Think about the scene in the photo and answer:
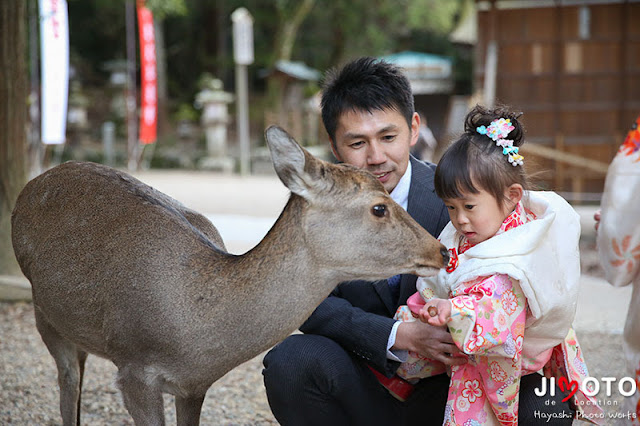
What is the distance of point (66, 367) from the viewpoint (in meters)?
3.64

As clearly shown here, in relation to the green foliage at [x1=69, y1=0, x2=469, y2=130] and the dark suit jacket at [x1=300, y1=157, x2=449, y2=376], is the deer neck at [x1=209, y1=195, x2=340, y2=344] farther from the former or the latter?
the green foliage at [x1=69, y1=0, x2=469, y2=130]

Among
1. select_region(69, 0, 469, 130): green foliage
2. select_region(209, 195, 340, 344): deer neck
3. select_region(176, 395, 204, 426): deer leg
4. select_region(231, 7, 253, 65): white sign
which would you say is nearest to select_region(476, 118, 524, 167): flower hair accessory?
select_region(209, 195, 340, 344): deer neck

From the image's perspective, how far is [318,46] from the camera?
2570 cm

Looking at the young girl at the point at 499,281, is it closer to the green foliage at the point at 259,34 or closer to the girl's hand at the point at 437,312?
the girl's hand at the point at 437,312

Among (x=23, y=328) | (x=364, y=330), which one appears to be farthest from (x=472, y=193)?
(x=23, y=328)

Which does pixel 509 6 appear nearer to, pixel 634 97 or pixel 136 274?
pixel 634 97

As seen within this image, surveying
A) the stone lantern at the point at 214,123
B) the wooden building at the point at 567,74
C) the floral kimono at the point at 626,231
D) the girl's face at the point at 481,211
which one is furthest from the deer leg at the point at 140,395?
the stone lantern at the point at 214,123

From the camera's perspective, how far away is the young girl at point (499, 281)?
2631 millimetres

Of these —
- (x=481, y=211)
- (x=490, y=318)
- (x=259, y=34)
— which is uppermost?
(x=259, y=34)

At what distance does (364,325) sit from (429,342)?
0.32 m

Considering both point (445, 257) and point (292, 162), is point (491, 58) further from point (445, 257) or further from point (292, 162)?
point (292, 162)

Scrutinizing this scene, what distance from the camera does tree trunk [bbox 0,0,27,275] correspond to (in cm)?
644

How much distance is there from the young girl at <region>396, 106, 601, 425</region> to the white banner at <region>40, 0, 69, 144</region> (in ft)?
26.2

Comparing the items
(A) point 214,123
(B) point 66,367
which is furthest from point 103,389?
(A) point 214,123
